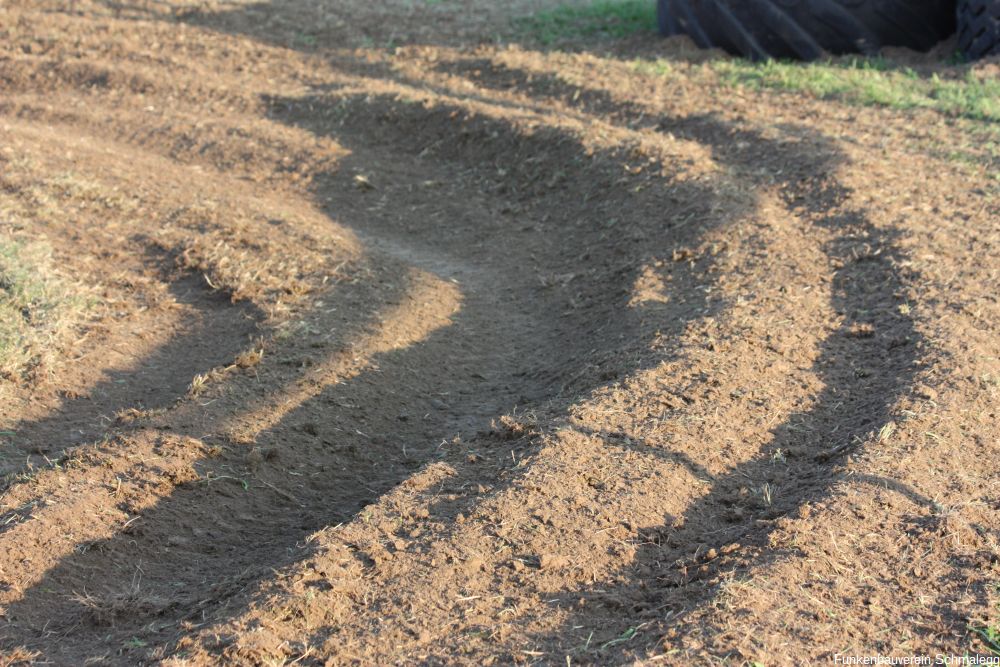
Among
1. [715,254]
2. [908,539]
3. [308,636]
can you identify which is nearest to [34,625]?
[308,636]

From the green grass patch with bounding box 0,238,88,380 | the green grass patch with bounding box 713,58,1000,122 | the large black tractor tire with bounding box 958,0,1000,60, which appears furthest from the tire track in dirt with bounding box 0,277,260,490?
the large black tractor tire with bounding box 958,0,1000,60

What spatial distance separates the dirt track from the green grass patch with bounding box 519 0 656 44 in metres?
2.22

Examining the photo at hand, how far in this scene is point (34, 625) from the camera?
10.9ft

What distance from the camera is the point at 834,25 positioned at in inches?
355

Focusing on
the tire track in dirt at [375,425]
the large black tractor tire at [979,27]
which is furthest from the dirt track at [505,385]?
the large black tractor tire at [979,27]

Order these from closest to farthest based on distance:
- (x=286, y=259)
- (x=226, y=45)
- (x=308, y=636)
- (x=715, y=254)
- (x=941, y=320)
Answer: (x=308, y=636)
(x=941, y=320)
(x=715, y=254)
(x=286, y=259)
(x=226, y=45)

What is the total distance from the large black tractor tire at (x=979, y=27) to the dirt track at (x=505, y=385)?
4.84ft

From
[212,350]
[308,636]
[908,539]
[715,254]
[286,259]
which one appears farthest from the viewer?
[286,259]

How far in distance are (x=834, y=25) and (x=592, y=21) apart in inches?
119

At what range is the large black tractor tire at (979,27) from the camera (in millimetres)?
8344

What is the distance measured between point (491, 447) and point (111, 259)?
3064 mm

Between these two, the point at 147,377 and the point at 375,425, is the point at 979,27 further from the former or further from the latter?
the point at 147,377

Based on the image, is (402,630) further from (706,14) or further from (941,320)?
(706,14)

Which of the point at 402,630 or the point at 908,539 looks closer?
the point at 402,630
